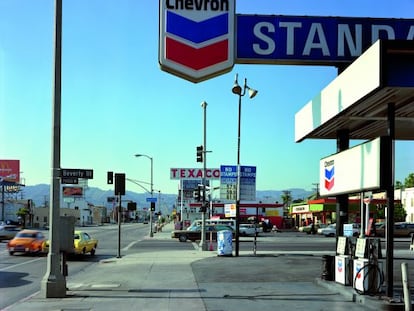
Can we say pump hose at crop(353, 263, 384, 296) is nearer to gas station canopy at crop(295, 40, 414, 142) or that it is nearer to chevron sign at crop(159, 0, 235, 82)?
gas station canopy at crop(295, 40, 414, 142)

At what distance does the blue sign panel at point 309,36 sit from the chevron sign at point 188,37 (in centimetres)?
88

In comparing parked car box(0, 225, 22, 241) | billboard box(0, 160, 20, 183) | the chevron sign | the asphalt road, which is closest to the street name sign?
the asphalt road

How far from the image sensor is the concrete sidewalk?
36.2 feet

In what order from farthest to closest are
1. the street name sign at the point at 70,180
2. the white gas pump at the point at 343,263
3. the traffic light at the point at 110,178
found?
the traffic light at the point at 110,178 → the street name sign at the point at 70,180 → the white gas pump at the point at 343,263

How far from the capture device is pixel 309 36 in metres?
11.0

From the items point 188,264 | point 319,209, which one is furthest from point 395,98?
point 319,209

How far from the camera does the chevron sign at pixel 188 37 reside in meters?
9.99

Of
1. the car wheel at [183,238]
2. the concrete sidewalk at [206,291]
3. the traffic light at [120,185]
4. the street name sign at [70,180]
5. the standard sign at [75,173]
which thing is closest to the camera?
the concrete sidewalk at [206,291]

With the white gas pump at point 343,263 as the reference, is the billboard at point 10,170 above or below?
above

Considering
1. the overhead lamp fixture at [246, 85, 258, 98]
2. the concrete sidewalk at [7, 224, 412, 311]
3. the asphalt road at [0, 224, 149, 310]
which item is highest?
the overhead lamp fixture at [246, 85, 258, 98]

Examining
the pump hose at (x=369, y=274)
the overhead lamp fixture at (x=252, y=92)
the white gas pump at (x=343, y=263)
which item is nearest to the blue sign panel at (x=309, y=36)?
the pump hose at (x=369, y=274)

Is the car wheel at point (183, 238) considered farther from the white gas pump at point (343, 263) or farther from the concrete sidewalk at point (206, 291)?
the white gas pump at point (343, 263)

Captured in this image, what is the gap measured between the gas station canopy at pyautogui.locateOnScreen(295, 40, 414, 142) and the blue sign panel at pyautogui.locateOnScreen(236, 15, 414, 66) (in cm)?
75

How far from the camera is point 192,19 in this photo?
10039 mm
